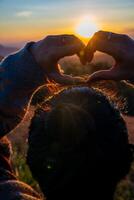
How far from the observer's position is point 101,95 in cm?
150

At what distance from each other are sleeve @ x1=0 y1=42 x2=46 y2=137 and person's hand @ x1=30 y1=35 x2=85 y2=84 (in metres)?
0.03

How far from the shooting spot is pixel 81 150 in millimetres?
1413

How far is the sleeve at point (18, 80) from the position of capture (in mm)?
1825

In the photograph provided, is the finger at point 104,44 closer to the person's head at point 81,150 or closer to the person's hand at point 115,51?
the person's hand at point 115,51

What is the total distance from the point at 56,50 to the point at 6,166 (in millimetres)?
411

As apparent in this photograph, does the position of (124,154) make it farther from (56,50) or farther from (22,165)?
(22,165)

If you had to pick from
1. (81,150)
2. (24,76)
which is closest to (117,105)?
(81,150)

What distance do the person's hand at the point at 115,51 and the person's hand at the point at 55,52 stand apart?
0.12 ft

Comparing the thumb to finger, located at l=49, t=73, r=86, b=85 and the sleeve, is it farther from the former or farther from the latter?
the sleeve

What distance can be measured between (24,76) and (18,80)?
0.02 m

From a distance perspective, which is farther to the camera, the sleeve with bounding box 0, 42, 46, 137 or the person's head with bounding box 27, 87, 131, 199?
the sleeve with bounding box 0, 42, 46, 137

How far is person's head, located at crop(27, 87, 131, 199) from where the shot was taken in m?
1.41

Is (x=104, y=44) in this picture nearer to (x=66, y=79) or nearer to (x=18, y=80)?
(x=66, y=79)

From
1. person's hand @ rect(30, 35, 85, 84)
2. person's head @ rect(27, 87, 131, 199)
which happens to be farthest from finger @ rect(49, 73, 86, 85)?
person's head @ rect(27, 87, 131, 199)
